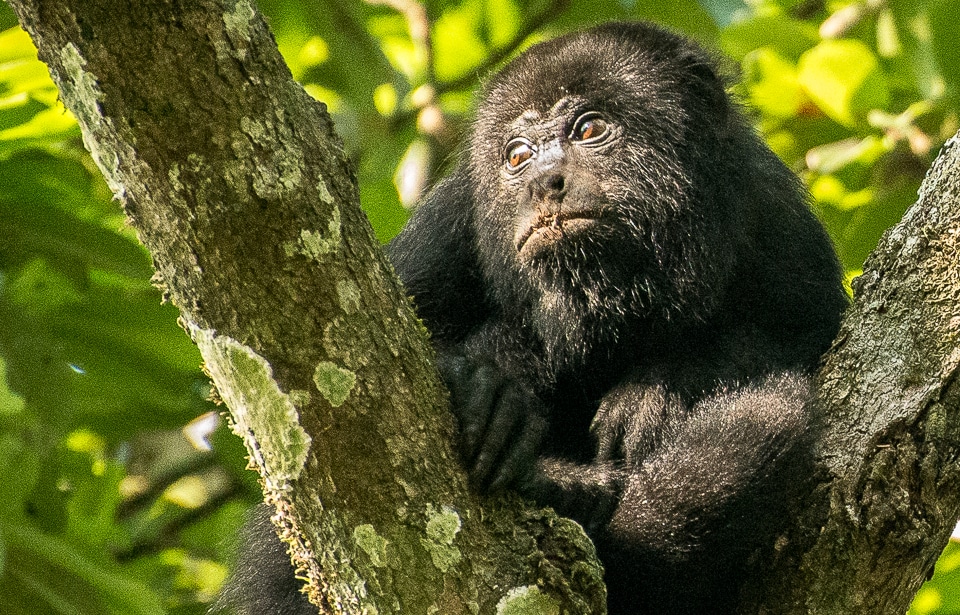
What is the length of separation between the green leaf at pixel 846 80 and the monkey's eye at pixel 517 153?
1.73m

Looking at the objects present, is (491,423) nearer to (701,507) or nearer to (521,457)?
(521,457)

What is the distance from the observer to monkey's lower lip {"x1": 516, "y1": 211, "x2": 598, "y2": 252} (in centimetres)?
293

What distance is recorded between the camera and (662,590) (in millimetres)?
2418

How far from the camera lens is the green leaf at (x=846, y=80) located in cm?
431

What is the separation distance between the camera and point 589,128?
315 centimetres

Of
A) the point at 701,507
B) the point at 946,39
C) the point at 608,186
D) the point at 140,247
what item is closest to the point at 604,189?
the point at 608,186

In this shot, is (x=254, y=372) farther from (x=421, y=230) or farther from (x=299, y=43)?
(x=299, y=43)

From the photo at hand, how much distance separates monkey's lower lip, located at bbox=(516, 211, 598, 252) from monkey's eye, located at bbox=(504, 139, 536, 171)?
0.29 meters

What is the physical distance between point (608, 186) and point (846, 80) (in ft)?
5.78

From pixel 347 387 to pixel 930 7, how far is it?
2892 mm

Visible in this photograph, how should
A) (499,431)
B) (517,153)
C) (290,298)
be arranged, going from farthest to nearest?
(517,153)
(499,431)
(290,298)

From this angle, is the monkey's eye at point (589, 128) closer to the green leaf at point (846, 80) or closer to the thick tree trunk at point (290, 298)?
the thick tree trunk at point (290, 298)

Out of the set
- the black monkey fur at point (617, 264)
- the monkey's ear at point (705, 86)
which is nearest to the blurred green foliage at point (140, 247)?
the monkey's ear at point (705, 86)

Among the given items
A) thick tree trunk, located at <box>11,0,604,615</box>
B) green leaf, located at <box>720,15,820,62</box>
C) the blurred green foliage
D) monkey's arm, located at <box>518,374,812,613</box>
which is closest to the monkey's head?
the blurred green foliage
